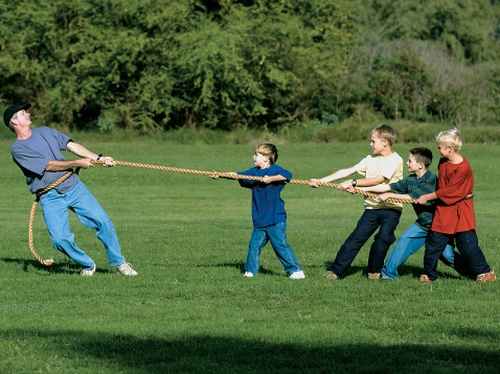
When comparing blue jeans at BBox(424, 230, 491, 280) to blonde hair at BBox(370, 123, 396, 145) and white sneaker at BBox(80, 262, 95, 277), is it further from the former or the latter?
white sneaker at BBox(80, 262, 95, 277)

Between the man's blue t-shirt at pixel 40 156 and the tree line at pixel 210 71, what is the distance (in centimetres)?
3563

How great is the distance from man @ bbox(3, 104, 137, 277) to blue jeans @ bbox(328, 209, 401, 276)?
2.50 metres

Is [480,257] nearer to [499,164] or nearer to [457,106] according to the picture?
[499,164]

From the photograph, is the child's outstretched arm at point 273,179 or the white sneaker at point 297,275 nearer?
the child's outstretched arm at point 273,179

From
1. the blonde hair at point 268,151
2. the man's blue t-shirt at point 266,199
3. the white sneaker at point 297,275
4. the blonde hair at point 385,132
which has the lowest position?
the white sneaker at point 297,275

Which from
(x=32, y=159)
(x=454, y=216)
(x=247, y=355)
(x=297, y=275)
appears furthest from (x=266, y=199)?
(x=247, y=355)

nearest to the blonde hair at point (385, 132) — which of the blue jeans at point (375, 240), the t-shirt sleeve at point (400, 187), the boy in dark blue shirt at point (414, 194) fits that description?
the boy in dark blue shirt at point (414, 194)

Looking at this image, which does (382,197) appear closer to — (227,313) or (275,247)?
(275,247)

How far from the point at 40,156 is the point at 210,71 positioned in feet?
120

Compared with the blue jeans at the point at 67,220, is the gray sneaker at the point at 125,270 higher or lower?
lower

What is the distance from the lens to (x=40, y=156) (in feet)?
35.8

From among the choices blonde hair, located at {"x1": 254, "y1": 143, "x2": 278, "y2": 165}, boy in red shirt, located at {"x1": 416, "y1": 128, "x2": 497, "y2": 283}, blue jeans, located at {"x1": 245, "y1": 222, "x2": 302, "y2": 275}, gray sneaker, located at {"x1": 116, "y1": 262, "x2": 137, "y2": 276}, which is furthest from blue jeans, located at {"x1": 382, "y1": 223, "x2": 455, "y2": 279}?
gray sneaker, located at {"x1": 116, "y1": 262, "x2": 137, "y2": 276}

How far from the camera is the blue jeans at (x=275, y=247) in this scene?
11031 millimetres

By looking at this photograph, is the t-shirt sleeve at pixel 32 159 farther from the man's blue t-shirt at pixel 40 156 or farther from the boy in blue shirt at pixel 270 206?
the boy in blue shirt at pixel 270 206
